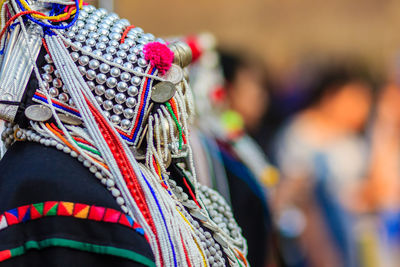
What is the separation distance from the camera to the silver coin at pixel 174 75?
1.52 metres

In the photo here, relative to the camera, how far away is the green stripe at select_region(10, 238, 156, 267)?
132 centimetres

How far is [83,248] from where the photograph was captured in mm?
1331

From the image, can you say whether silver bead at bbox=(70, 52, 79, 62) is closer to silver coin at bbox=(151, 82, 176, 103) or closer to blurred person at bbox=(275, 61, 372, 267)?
silver coin at bbox=(151, 82, 176, 103)

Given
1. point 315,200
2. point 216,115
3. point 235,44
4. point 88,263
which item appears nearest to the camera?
point 88,263

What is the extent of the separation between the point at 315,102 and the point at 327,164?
3.14 feet

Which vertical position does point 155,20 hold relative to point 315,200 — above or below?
above

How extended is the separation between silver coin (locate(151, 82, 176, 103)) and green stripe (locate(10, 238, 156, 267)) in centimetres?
35

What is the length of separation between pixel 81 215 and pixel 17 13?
1.62 feet

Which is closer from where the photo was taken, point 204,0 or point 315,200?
point 315,200

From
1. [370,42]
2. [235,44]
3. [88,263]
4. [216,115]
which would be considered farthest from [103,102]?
[370,42]

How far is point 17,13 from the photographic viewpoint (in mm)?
1479

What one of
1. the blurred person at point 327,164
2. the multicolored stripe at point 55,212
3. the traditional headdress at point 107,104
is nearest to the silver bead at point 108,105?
the traditional headdress at point 107,104

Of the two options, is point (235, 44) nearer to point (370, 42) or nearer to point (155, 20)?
point (155, 20)

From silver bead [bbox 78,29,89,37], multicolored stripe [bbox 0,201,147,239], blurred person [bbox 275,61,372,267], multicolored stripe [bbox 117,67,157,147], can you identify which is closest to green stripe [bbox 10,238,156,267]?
multicolored stripe [bbox 0,201,147,239]
